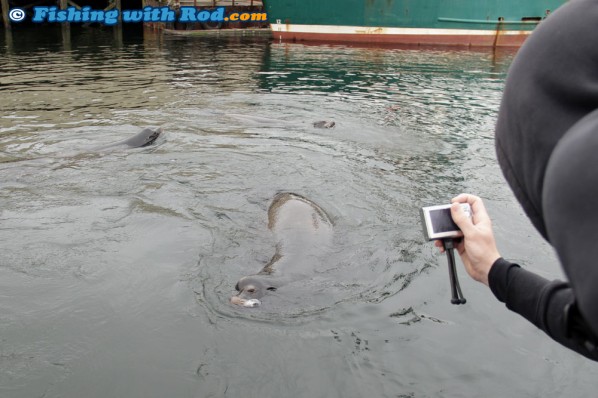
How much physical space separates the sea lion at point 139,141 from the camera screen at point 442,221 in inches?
327

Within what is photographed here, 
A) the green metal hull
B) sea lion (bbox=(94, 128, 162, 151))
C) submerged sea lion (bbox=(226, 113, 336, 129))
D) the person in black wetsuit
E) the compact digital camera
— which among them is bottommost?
sea lion (bbox=(94, 128, 162, 151))

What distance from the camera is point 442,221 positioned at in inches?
80.3

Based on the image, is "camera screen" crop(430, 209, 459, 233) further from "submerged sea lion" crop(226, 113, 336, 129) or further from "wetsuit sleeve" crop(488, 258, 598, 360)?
"submerged sea lion" crop(226, 113, 336, 129)

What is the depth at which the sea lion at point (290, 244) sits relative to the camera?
493 centimetres

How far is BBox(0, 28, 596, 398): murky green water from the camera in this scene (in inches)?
156

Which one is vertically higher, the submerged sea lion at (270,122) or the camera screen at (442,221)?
the camera screen at (442,221)

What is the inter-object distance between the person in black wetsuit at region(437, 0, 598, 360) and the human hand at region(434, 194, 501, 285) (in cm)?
44

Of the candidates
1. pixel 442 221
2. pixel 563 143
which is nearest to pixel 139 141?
pixel 442 221

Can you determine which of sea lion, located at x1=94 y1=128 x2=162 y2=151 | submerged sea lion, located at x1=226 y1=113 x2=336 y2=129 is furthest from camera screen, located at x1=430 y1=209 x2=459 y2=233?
submerged sea lion, located at x1=226 y1=113 x2=336 y2=129

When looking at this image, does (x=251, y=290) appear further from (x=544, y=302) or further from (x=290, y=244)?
(x=544, y=302)

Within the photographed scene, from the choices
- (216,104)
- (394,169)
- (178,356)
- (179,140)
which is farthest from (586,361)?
(216,104)

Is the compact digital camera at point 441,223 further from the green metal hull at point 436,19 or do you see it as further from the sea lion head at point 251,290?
the green metal hull at point 436,19

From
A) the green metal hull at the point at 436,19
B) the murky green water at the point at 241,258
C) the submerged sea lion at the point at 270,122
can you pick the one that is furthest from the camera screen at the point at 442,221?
the green metal hull at the point at 436,19

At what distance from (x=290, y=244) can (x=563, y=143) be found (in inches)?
191
